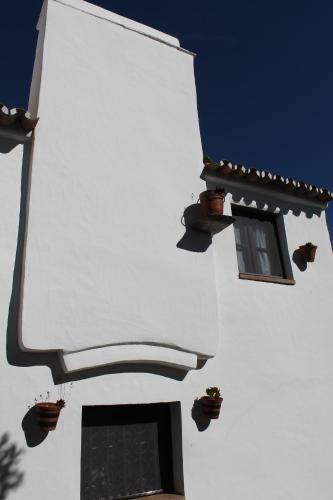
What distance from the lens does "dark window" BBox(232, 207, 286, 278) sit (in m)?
6.38

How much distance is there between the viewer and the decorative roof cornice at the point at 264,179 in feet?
20.9

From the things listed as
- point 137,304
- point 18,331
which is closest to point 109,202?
point 137,304

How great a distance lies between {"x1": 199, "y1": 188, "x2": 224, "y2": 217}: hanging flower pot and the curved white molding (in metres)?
2.08

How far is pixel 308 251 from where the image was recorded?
669 centimetres

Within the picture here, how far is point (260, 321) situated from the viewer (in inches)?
228

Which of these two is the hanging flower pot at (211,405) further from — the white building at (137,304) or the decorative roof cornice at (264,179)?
the decorative roof cornice at (264,179)

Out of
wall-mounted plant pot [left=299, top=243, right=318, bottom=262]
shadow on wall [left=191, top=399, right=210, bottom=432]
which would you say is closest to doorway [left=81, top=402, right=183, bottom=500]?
shadow on wall [left=191, top=399, right=210, bottom=432]

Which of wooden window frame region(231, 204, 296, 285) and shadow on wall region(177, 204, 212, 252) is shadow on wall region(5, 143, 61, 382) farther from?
wooden window frame region(231, 204, 296, 285)

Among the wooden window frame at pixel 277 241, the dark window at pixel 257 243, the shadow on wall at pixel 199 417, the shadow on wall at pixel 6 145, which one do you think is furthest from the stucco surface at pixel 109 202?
the dark window at pixel 257 243

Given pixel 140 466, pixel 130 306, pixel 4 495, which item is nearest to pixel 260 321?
pixel 130 306

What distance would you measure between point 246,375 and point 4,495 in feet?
10.7

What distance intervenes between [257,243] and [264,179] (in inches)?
46.1

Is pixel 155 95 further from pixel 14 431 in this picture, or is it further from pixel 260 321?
pixel 14 431

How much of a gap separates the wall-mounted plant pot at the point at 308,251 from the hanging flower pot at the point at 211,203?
2052 mm
